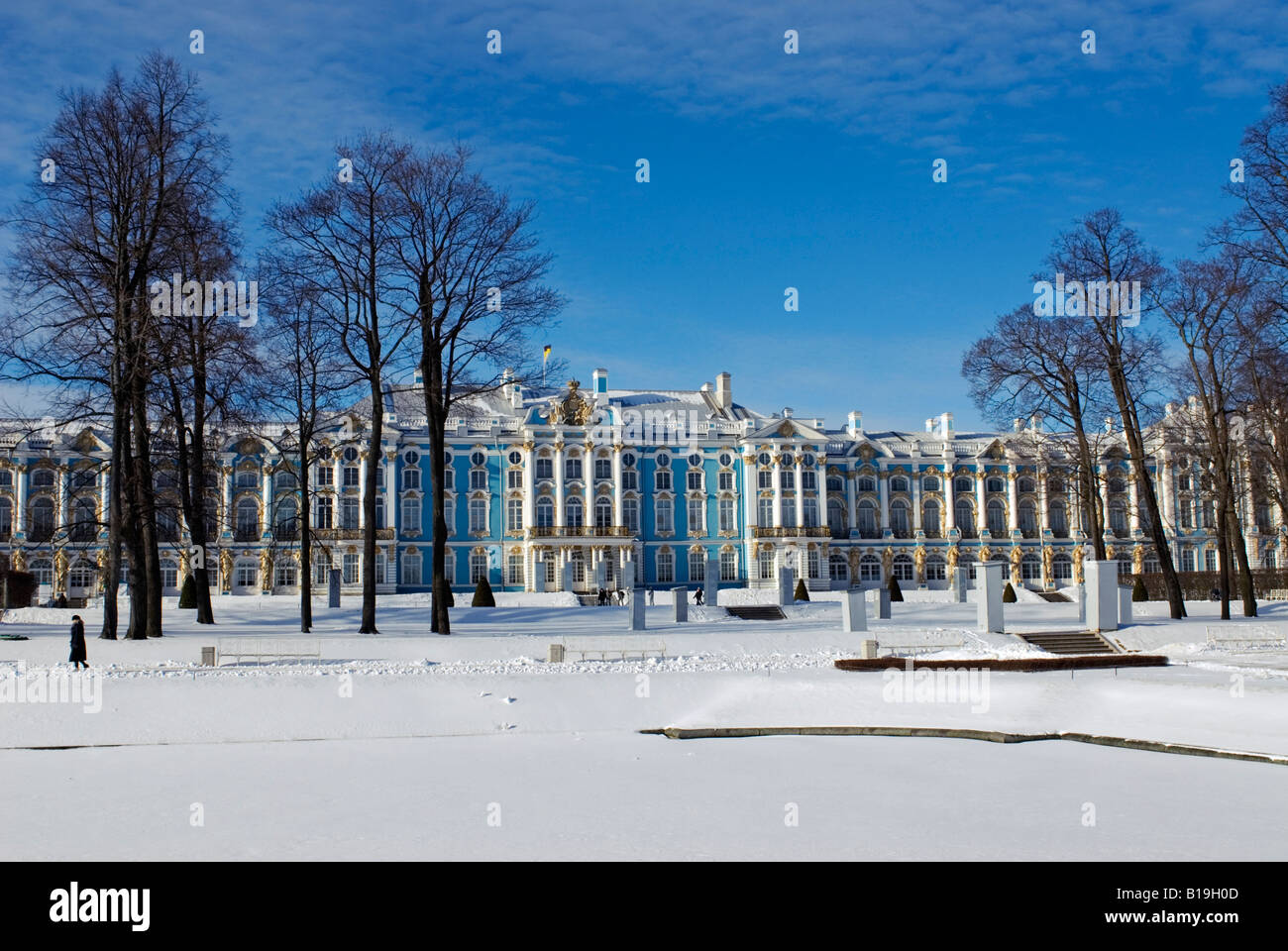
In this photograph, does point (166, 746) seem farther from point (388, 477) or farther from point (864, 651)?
point (388, 477)

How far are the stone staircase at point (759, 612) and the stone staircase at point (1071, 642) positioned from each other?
940 cm

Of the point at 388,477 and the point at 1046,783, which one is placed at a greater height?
the point at 388,477

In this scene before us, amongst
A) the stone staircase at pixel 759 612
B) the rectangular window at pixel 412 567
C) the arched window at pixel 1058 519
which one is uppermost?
the arched window at pixel 1058 519

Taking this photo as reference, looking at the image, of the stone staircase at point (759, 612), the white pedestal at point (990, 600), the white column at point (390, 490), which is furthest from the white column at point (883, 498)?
the white pedestal at point (990, 600)

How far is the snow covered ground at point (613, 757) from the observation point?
10.9 metres

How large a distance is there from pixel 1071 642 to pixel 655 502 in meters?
34.1

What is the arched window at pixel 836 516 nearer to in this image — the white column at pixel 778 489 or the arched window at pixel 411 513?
the white column at pixel 778 489

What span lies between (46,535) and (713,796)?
75.8ft

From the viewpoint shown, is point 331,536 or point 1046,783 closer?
point 1046,783

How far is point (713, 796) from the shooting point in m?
13.0

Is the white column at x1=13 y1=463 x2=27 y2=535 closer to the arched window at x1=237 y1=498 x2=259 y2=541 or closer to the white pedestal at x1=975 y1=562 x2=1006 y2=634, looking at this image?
the arched window at x1=237 y1=498 x2=259 y2=541

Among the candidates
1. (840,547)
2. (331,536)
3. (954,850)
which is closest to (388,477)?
(331,536)
